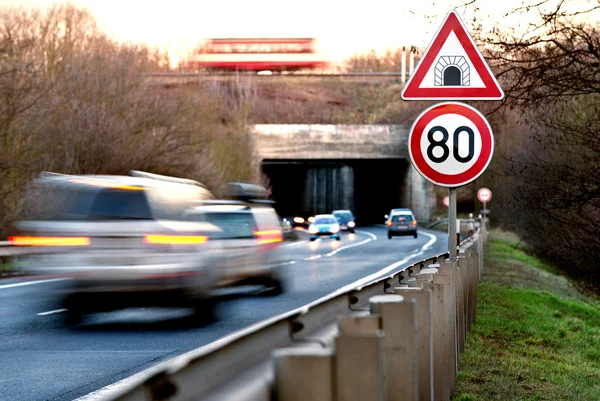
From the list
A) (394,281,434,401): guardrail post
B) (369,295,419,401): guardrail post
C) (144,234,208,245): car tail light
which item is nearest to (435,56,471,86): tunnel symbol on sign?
(394,281,434,401): guardrail post

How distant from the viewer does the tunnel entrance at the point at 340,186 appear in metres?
82.6

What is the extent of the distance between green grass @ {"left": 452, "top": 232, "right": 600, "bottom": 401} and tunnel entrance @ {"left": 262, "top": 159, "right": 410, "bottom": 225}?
58.1m

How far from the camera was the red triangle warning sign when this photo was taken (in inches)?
345

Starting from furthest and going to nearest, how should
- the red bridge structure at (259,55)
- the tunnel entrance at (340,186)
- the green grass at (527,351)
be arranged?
the red bridge structure at (259,55) < the tunnel entrance at (340,186) < the green grass at (527,351)

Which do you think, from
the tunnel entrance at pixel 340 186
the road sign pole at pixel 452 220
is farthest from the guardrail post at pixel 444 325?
the tunnel entrance at pixel 340 186

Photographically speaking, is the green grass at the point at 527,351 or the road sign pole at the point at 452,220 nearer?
the green grass at the point at 527,351

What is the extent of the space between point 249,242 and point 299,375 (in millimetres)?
13406

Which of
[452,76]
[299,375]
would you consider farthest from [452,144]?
[299,375]

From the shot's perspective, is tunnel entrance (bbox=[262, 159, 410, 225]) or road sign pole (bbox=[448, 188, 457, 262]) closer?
road sign pole (bbox=[448, 188, 457, 262])

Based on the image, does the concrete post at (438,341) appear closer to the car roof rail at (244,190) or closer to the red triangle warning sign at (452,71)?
the red triangle warning sign at (452,71)

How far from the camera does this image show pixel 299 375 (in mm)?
3459

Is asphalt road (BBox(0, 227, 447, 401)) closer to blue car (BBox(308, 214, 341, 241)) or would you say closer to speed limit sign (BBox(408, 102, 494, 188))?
speed limit sign (BBox(408, 102, 494, 188))

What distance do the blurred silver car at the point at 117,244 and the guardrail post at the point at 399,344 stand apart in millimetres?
8203

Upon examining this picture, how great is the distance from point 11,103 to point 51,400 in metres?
26.8
